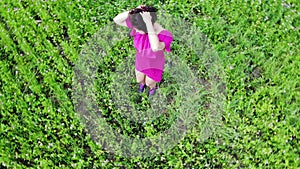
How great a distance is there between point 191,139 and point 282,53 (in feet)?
6.20

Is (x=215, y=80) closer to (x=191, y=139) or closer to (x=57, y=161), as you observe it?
Result: (x=191, y=139)

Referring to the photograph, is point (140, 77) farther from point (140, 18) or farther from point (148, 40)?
point (140, 18)

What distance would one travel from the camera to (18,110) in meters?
5.28

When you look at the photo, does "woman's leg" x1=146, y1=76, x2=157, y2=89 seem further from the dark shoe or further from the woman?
the dark shoe

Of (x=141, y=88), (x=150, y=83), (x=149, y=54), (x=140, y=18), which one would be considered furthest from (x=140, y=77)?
(x=140, y=18)

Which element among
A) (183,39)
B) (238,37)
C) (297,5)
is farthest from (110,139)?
(297,5)

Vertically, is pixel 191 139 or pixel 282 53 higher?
pixel 282 53

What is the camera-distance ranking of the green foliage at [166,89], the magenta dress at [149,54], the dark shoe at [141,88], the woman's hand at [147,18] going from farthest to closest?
the dark shoe at [141,88]
the green foliage at [166,89]
the magenta dress at [149,54]
the woman's hand at [147,18]

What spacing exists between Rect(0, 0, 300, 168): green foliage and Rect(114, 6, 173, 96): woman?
2.31 feet

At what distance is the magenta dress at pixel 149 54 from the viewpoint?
4578 millimetres

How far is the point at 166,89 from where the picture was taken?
547 centimetres

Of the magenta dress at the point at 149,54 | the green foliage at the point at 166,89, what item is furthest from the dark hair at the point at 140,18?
the green foliage at the point at 166,89

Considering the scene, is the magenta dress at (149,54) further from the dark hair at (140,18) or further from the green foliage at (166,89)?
the green foliage at (166,89)

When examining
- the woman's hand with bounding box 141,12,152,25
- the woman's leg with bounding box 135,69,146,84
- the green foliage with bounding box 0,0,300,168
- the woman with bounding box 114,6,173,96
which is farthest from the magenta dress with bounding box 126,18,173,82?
the green foliage with bounding box 0,0,300,168
